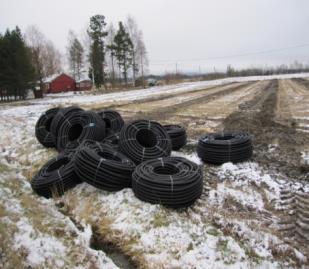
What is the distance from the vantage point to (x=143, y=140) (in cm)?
621

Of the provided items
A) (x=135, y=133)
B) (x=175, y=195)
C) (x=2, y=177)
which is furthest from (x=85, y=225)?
(x=2, y=177)

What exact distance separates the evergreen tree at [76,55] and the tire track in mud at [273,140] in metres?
39.5

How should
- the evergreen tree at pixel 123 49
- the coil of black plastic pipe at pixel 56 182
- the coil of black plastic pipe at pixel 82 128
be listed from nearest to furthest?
the coil of black plastic pipe at pixel 56 182 < the coil of black plastic pipe at pixel 82 128 < the evergreen tree at pixel 123 49

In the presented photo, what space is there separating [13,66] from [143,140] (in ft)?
74.4

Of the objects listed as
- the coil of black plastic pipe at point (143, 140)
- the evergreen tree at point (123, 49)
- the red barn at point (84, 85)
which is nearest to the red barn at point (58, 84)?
the red barn at point (84, 85)

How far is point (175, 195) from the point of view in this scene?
13.4ft

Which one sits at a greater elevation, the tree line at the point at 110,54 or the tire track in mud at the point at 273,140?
the tree line at the point at 110,54

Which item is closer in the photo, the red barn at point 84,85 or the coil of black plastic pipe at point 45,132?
the coil of black plastic pipe at point 45,132

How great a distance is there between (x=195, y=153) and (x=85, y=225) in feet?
10.8

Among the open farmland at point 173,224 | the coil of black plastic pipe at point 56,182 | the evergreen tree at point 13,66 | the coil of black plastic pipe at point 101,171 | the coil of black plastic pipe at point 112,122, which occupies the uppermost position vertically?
the evergreen tree at point 13,66

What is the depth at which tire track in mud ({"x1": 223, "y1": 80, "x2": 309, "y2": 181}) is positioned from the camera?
217 inches

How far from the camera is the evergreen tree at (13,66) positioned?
2395 cm

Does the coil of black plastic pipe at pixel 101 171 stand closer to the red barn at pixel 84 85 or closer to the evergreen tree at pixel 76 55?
the red barn at pixel 84 85

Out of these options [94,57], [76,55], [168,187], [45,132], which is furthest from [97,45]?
[168,187]
